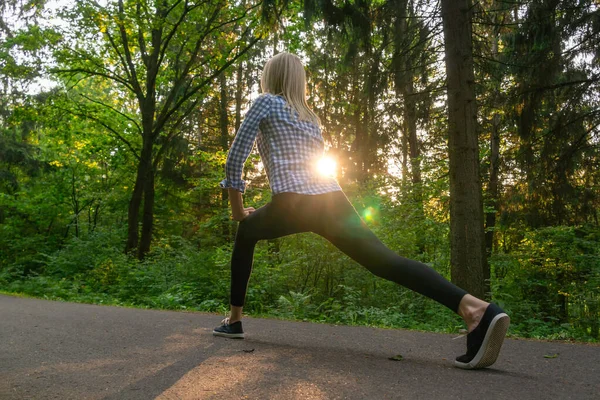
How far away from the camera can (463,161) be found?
246 inches

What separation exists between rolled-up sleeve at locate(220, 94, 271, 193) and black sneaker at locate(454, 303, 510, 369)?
1684 millimetres

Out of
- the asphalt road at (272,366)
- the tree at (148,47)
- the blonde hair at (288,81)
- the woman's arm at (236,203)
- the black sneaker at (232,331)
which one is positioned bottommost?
the asphalt road at (272,366)

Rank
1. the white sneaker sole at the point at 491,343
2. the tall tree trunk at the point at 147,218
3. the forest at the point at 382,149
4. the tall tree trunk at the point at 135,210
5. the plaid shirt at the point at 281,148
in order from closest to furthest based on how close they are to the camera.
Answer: the white sneaker sole at the point at 491,343
the plaid shirt at the point at 281,148
the forest at the point at 382,149
the tall tree trunk at the point at 147,218
the tall tree trunk at the point at 135,210

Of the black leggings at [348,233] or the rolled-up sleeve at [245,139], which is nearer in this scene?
the black leggings at [348,233]

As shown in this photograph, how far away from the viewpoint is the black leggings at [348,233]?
300 cm

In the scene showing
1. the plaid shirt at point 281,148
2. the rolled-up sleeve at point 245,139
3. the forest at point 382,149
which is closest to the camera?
the plaid shirt at point 281,148

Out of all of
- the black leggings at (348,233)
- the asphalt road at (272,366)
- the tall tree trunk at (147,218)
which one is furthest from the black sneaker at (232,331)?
the tall tree trunk at (147,218)

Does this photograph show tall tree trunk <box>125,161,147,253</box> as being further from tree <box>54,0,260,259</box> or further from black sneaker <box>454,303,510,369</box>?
black sneaker <box>454,303,510,369</box>

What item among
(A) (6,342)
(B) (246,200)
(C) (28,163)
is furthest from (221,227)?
(A) (6,342)

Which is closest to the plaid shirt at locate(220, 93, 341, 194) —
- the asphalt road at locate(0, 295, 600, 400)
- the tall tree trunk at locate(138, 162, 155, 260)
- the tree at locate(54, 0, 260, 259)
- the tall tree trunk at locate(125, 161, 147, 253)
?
the asphalt road at locate(0, 295, 600, 400)

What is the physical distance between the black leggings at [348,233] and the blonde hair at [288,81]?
2.02 feet

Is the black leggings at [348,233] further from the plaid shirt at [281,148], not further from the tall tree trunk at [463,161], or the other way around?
the tall tree trunk at [463,161]

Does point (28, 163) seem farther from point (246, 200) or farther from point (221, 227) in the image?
point (246, 200)

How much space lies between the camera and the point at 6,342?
3.91 metres
